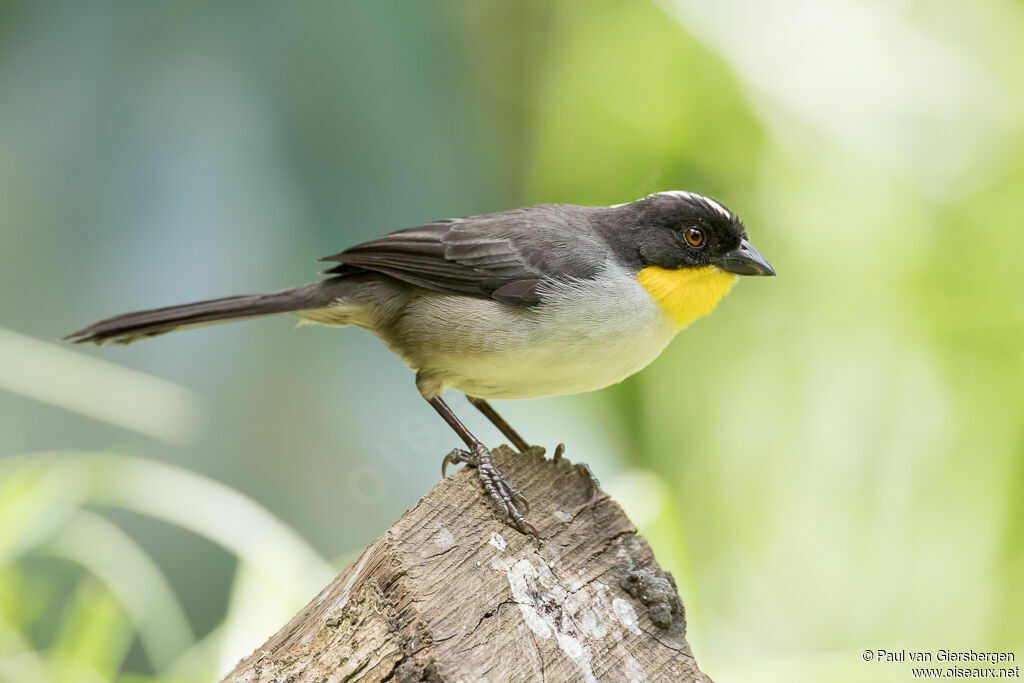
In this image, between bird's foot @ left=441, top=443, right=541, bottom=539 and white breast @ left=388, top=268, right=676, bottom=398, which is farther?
white breast @ left=388, top=268, right=676, bottom=398

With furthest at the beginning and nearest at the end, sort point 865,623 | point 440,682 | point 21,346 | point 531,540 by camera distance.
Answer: point 865,623 < point 21,346 < point 531,540 < point 440,682

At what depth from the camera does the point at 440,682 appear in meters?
2.11

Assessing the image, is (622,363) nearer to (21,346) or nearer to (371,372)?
(371,372)

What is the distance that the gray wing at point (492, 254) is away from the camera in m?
3.36

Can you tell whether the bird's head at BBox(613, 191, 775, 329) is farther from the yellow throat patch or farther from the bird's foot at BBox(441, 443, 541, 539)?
the bird's foot at BBox(441, 443, 541, 539)

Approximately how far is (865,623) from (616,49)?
3.63 m

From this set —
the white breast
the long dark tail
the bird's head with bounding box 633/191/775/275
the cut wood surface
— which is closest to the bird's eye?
the bird's head with bounding box 633/191/775/275

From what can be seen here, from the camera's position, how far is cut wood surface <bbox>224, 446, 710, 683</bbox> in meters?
2.18

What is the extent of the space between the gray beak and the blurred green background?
1775mm

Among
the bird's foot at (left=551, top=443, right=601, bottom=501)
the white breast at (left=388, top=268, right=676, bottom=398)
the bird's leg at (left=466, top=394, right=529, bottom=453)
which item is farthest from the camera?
the bird's leg at (left=466, top=394, right=529, bottom=453)

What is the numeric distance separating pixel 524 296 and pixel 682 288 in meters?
0.61

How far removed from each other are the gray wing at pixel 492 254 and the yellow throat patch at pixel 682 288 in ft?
0.66

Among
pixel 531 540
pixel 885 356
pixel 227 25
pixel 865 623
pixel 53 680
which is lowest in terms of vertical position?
pixel 865 623

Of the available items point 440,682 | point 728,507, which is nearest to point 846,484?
point 728,507
